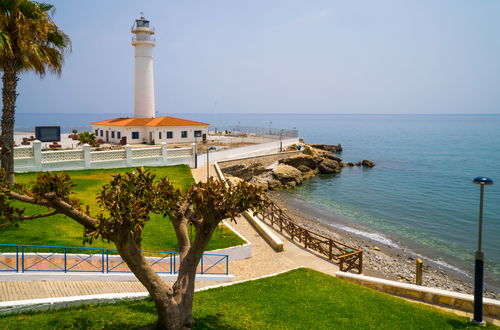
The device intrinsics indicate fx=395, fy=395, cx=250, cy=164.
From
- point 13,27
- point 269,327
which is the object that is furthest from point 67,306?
point 13,27

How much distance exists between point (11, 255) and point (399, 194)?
39012 millimetres

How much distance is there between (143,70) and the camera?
151 ft

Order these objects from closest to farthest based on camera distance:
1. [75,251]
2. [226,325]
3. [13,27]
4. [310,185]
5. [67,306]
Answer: [226,325]
[67,306]
[75,251]
[13,27]
[310,185]

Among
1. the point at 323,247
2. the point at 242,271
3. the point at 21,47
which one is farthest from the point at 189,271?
the point at 21,47

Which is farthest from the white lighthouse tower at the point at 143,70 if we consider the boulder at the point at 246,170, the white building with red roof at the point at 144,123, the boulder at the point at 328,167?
the boulder at the point at 328,167

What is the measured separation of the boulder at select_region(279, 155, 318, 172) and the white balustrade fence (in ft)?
58.9

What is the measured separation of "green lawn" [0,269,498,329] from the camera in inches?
367

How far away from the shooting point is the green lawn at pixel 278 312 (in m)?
9.33

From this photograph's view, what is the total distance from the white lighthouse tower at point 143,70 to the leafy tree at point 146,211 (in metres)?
39.7

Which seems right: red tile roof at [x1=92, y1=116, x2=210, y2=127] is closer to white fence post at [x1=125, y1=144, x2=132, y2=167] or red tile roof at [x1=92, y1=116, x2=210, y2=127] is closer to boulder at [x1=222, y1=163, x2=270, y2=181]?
boulder at [x1=222, y1=163, x2=270, y2=181]

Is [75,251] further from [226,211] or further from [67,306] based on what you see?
[226,211]

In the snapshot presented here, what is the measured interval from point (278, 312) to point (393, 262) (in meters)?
14.7

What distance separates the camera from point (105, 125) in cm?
4525

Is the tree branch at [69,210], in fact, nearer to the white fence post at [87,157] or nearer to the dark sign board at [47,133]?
the white fence post at [87,157]
